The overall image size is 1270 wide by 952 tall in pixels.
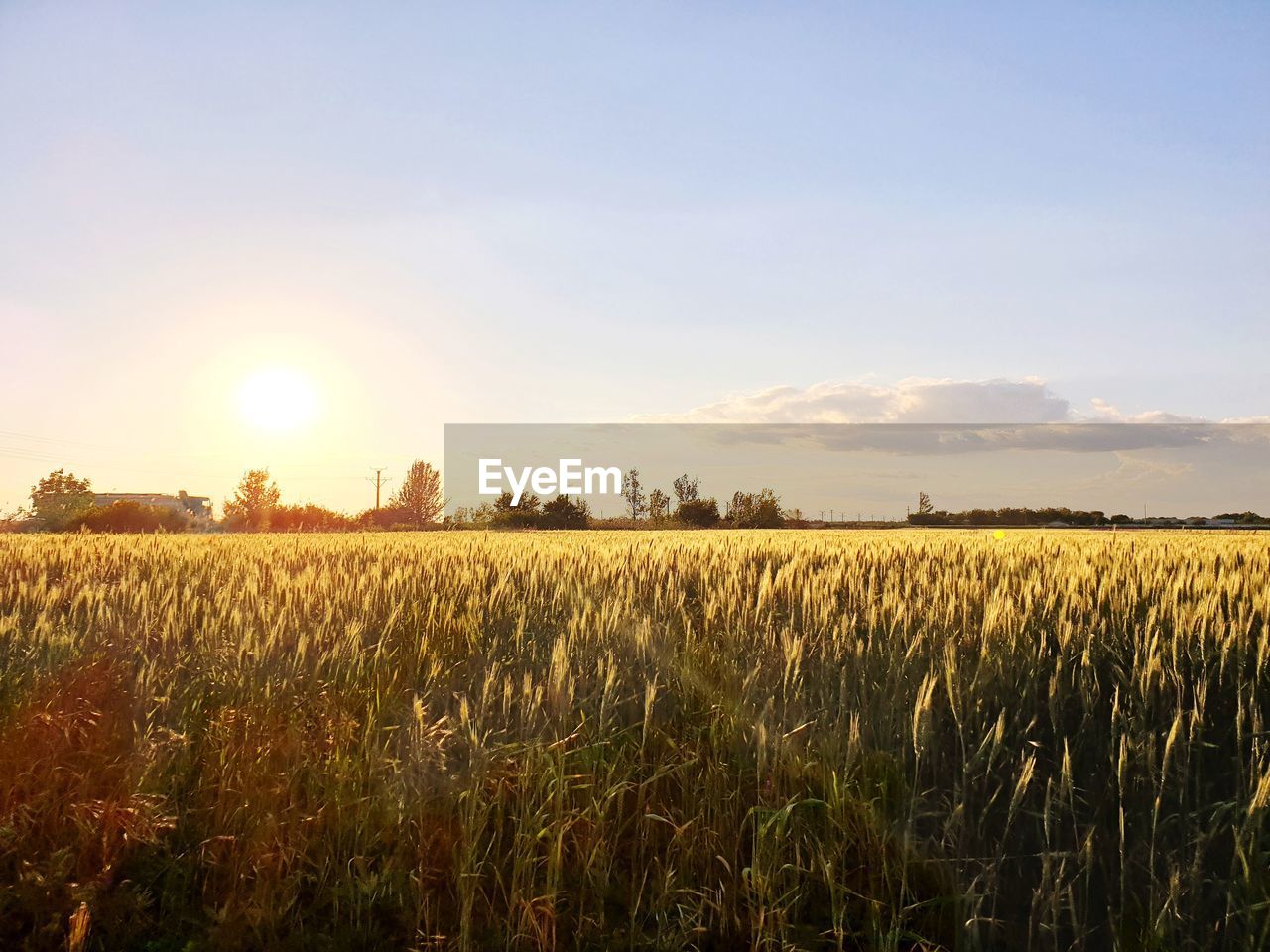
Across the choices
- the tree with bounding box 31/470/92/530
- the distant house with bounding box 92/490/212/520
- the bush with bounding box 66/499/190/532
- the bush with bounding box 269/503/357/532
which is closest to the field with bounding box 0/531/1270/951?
the bush with bounding box 66/499/190/532

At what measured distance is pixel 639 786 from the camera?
2777mm

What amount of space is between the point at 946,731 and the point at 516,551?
19.8ft

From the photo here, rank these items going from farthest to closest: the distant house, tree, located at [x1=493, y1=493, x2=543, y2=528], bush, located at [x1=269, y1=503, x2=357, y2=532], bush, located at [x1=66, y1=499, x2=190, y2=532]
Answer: the distant house, bush, located at [x1=269, y1=503, x2=357, y2=532], tree, located at [x1=493, y1=493, x2=543, y2=528], bush, located at [x1=66, y1=499, x2=190, y2=532]

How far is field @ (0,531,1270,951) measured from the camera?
239 cm

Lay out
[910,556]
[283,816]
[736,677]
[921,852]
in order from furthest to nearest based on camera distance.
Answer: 1. [910,556]
2. [736,677]
3. [283,816]
4. [921,852]

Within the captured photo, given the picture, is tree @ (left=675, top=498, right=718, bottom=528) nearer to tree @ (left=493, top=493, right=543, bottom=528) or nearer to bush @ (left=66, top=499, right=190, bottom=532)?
tree @ (left=493, top=493, right=543, bottom=528)

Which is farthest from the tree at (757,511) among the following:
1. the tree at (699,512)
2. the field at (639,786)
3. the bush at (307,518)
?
the field at (639,786)

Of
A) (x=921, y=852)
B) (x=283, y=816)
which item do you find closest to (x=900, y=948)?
(x=921, y=852)

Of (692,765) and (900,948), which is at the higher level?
(692,765)

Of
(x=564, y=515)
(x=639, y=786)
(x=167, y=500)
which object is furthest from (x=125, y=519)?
(x=167, y=500)

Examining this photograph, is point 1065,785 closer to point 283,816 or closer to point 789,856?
point 789,856

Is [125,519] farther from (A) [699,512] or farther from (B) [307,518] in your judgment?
(A) [699,512]

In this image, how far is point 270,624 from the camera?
445 centimetres

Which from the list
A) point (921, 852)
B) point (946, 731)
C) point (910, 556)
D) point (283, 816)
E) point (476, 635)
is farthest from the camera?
point (910, 556)
